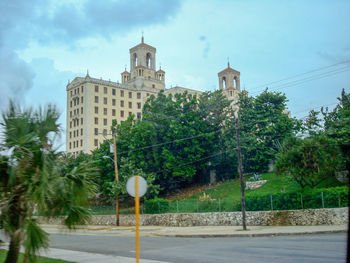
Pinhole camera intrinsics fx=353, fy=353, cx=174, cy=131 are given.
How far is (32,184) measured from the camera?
8.34 metres

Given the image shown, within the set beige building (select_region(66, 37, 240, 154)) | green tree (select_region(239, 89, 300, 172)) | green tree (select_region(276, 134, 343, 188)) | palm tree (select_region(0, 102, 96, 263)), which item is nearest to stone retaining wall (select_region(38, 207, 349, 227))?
green tree (select_region(276, 134, 343, 188))

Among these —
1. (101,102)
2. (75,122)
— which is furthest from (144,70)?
(75,122)

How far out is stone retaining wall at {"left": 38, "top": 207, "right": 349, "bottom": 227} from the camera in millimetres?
24505

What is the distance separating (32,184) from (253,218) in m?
23.3

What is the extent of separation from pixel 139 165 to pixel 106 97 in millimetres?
54220

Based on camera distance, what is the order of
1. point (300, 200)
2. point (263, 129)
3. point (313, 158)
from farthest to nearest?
point (263, 129) → point (313, 158) → point (300, 200)

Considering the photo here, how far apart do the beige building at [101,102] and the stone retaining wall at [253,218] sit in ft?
175

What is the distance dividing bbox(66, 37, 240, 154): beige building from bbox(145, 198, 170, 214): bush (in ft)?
171

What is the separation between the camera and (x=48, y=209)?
29.5 ft

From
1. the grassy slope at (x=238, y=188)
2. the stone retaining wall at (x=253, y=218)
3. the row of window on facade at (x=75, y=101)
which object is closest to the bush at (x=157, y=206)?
the stone retaining wall at (x=253, y=218)

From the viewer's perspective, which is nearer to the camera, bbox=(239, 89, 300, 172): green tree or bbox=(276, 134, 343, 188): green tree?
bbox=(276, 134, 343, 188): green tree

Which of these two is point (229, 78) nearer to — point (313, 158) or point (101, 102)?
point (101, 102)

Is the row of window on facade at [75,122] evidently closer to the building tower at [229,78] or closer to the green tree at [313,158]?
the building tower at [229,78]

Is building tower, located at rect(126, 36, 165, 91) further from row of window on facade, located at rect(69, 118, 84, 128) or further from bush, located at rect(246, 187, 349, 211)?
bush, located at rect(246, 187, 349, 211)
